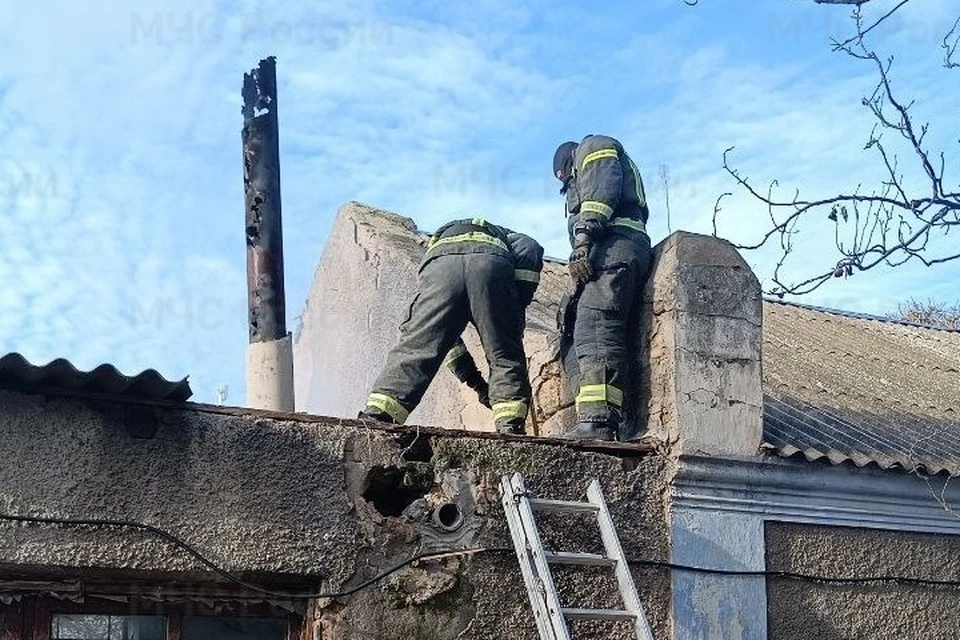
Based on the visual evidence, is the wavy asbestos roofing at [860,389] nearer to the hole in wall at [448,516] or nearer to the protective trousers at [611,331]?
the protective trousers at [611,331]

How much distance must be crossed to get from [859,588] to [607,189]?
8.00ft

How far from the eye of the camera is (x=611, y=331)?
6.48 meters

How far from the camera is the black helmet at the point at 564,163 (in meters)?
7.13

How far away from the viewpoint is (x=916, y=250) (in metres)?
4.65

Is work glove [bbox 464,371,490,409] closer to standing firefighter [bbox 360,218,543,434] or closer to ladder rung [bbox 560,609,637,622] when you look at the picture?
standing firefighter [bbox 360,218,543,434]

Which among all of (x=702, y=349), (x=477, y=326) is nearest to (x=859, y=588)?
(x=702, y=349)

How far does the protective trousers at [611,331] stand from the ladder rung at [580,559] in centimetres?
98

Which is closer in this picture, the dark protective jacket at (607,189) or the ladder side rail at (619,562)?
the ladder side rail at (619,562)

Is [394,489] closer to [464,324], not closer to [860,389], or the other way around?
[464,324]

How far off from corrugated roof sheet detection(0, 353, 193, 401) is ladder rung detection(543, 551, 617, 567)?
65.2 inches

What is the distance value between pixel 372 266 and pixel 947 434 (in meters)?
4.38

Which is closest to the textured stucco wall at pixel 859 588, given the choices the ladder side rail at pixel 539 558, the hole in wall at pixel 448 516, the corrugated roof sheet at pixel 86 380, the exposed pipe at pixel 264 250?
the ladder side rail at pixel 539 558

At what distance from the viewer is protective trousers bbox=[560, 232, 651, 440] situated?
635 cm


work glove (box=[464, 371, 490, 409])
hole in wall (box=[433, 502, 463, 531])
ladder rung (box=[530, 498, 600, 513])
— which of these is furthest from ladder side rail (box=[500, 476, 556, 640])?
work glove (box=[464, 371, 490, 409])
